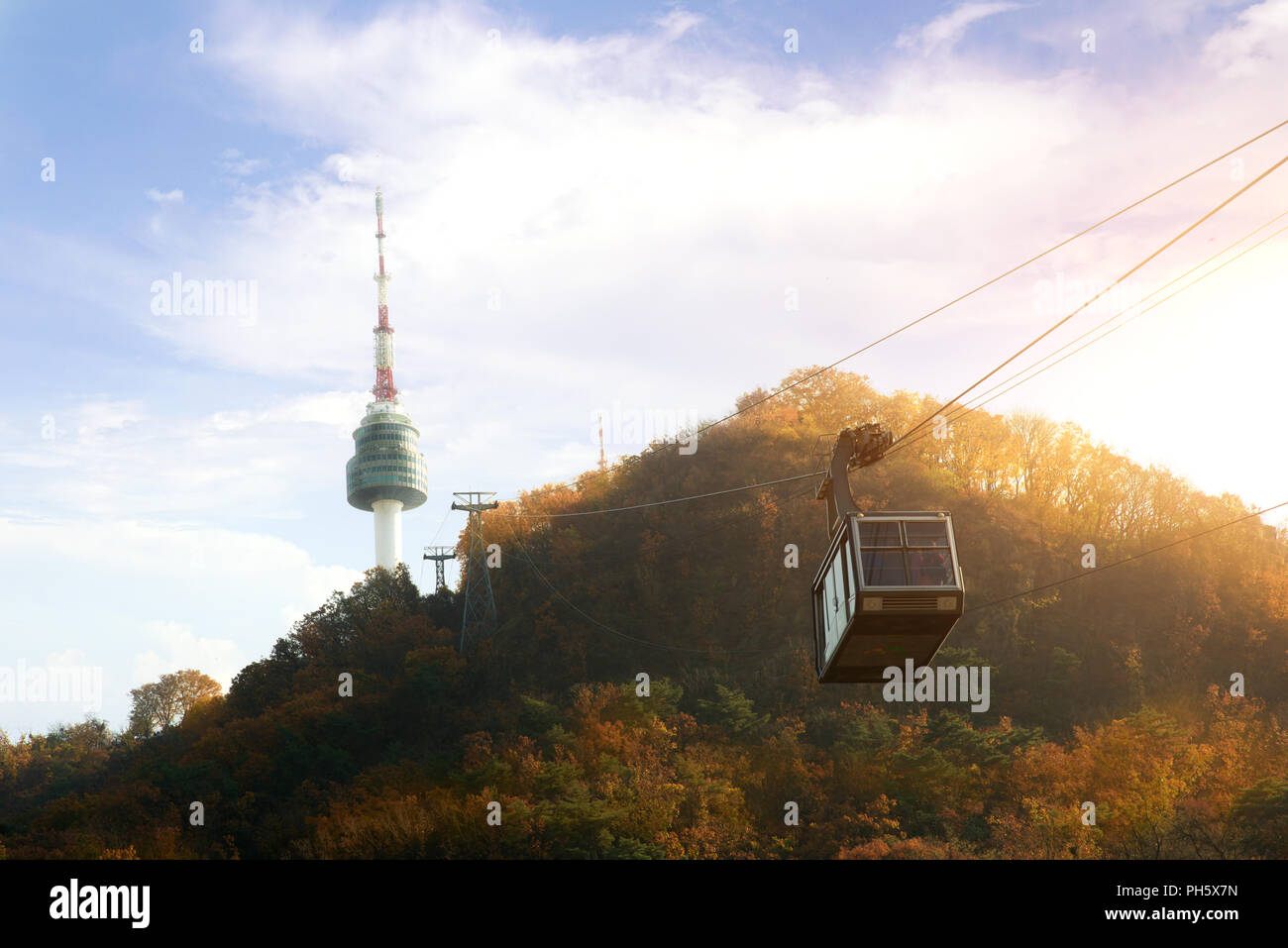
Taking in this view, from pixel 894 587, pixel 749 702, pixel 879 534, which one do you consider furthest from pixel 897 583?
pixel 749 702

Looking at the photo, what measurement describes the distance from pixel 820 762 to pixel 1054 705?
19.9 metres

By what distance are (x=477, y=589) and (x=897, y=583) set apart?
70.8 meters

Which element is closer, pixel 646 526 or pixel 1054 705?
pixel 1054 705

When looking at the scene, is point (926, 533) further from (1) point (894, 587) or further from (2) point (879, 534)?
(1) point (894, 587)

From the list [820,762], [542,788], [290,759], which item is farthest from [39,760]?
[820,762]

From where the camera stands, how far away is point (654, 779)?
57188 millimetres

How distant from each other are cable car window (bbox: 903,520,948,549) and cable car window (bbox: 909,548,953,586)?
0.68ft

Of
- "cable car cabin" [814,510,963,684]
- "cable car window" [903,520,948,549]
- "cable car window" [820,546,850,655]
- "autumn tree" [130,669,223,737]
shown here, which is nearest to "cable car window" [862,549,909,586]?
"cable car cabin" [814,510,963,684]

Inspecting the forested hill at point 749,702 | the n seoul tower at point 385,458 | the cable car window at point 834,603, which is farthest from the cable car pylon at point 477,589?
the n seoul tower at point 385,458

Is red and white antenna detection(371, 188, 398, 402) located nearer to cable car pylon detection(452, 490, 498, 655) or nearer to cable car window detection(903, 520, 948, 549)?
cable car pylon detection(452, 490, 498, 655)

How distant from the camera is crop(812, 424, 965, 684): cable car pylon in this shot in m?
24.2

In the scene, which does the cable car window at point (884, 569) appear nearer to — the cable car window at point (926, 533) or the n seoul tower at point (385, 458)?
the cable car window at point (926, 533)

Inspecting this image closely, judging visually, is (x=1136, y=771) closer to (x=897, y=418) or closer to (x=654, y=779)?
(x=654, y=779)

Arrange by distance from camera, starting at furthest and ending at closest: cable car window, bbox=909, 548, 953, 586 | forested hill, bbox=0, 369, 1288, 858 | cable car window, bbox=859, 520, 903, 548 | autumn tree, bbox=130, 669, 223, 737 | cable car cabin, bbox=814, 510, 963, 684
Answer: autumn tree, bbox=130, 669, 223, 737
forested hill, bbox=0, 369, 1288, 858
cable car window, bbox=859, 520, 903, 548
cable car window, bbox=909, 548, 953, 586
cable car cabin, bbox=814, 510, 963, 684
